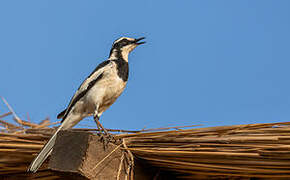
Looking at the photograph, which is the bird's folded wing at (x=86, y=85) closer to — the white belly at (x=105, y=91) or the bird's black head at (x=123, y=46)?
the white belly at (x=105, y=91)

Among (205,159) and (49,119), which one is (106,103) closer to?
(49,119)

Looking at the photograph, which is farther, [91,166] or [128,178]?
[128,178]

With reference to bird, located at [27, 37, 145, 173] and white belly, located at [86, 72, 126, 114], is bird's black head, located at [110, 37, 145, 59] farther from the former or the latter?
white belly, located at [86, 72, 126, 114]

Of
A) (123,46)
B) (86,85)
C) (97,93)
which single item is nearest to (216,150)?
(97,93)

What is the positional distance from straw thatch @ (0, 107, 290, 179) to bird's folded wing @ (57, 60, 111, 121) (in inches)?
57.7

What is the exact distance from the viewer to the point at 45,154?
7.72 ft

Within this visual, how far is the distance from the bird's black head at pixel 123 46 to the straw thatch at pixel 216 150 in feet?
7.15

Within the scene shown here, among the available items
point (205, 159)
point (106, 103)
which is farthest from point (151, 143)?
point (106, 103)

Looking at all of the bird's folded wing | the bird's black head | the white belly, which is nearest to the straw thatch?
the white belly

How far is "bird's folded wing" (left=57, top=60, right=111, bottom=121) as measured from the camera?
3807 millimetres

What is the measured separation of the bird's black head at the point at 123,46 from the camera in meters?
4.45

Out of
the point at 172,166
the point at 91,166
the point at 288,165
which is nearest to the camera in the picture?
the point at 288,165

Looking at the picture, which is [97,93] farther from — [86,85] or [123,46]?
[123,46]

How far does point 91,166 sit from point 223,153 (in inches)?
25.7
